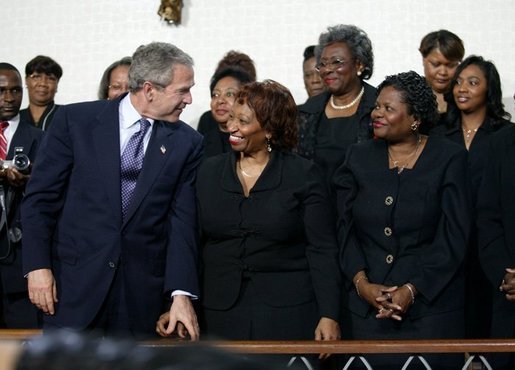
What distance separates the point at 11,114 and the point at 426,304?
2.72 m

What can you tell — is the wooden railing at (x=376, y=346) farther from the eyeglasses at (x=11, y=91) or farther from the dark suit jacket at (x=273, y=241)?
the eyeglasses at (x=11, y=91)

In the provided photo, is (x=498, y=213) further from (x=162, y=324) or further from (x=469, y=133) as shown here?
(x=162, y=324)

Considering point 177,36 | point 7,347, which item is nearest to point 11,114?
point 177,36

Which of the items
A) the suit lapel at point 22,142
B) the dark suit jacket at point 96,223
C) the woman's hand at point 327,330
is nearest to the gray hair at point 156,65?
the dark suit jacket at point 96,223

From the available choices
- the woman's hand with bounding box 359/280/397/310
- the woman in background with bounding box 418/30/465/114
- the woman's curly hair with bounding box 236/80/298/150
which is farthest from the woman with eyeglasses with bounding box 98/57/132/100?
the woman's hand with bounding box 359/280/397/310

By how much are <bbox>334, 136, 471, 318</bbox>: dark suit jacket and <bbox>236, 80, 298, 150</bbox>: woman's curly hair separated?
411 mm

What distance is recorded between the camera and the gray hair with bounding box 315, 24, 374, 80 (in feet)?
16.6

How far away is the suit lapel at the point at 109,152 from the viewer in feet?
11.9

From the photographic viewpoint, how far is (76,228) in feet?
12.0

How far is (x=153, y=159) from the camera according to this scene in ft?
12.1

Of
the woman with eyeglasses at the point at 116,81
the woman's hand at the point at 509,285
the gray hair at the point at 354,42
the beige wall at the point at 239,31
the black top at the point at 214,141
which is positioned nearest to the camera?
the woman's hand at the point at 509,285

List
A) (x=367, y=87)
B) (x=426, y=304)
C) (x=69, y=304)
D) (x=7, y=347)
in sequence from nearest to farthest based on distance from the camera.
A: (x=7, y=347)
(x=69, y=304)
(x=426, y=304)
(x=367, y=87)

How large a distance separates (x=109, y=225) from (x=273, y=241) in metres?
0.73

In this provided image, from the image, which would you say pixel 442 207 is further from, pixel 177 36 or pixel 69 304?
pixel 177 36
